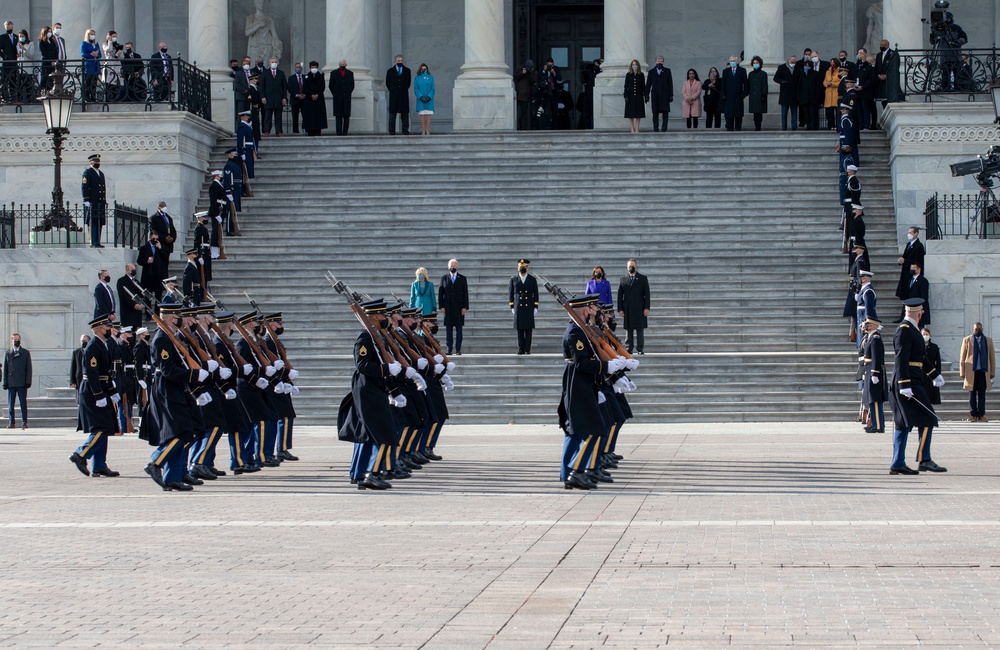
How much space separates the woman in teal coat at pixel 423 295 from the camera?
1032 inches

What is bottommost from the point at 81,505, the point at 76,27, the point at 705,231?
the point at 81,505

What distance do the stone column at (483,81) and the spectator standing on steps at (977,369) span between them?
1409cm

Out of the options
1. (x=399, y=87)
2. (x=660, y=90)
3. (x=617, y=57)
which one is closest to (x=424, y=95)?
(x=399, y=87)

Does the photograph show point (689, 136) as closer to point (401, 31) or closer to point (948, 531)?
point (401, 31)

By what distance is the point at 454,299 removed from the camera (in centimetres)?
2641

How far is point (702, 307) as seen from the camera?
92.9ft

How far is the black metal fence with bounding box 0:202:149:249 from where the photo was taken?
1122 inches

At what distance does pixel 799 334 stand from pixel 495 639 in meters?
19.7

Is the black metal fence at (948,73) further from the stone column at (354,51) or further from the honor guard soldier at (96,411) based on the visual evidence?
the honor guard soldier at (96,411)

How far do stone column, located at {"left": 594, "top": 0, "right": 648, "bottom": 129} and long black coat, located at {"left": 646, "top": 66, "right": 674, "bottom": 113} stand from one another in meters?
1.61

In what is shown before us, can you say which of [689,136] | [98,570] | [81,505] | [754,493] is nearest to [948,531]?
[754,493]

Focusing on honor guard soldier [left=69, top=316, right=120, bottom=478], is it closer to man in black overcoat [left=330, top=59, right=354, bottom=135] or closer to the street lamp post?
the street lamp post

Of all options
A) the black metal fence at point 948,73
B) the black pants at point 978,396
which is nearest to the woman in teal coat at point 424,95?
the black metal fence at point 948,73

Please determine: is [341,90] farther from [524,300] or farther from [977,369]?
[977,369]
